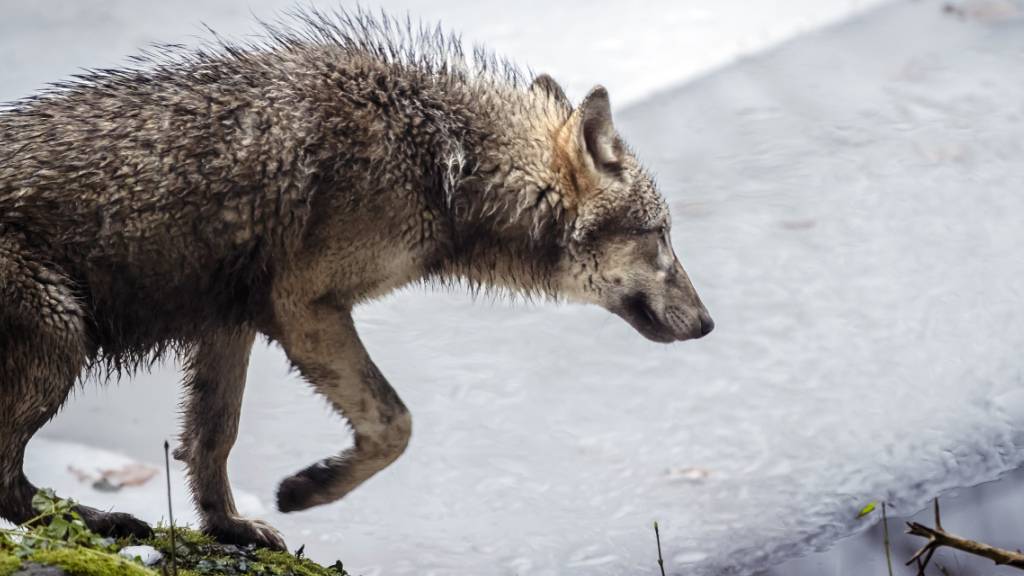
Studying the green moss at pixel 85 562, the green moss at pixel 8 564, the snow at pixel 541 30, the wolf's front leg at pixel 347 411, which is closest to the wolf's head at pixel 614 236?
the wolf's front leg at pixel 347 411

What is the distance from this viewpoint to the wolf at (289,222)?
4.73 m

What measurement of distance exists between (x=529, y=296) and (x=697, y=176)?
3.67 metres

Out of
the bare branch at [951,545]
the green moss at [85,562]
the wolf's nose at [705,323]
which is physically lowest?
the bare branch at [951,545]

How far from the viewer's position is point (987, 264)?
26.5ft

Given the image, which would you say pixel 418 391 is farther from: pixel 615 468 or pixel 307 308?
pixel 307 308

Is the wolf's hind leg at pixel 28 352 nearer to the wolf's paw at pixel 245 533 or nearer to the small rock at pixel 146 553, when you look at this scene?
the small rock at pixel 146 553

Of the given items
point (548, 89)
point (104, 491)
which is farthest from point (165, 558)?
point (548, 89)

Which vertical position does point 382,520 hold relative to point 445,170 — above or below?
below

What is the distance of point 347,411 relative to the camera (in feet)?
17.2

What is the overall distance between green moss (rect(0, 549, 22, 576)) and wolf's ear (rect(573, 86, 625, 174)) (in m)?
2.67

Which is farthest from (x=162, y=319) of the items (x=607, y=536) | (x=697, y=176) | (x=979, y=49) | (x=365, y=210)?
(x=979, y=49)

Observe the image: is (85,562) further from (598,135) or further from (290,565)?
(598,135)

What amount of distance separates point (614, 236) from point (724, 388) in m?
1.96

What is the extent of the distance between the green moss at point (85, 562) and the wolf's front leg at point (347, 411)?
1.28 meters
